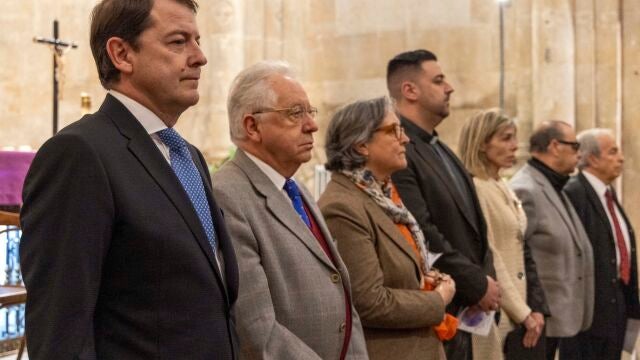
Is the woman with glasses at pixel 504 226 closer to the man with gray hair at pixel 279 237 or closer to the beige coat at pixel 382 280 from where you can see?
the beige coat at pixel 382 280

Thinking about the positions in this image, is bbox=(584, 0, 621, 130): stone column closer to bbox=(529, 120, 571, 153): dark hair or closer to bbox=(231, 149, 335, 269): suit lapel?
bbox=(529, 120, 571, 153): dark hair

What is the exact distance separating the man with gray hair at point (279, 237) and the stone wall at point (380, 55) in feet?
23.1

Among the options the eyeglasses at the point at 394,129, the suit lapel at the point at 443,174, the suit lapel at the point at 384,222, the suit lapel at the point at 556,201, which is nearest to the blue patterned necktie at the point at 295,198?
the suit lapel at the point at 384,222

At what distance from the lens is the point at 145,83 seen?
228 centimetres

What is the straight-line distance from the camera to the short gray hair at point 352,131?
12.6 feet

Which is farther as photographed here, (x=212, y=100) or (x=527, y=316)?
(x=212, y=100)

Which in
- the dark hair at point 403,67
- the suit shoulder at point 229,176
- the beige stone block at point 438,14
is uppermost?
the beige stone block at point 438,14

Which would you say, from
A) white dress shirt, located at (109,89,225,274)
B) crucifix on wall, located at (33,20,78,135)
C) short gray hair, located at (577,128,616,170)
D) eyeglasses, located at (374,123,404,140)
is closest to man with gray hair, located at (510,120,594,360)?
short gray hair, located at (577,128,616,170)

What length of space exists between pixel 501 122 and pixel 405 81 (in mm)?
870

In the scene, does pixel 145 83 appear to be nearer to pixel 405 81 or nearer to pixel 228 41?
pixel 405 81

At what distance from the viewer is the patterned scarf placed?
374cm

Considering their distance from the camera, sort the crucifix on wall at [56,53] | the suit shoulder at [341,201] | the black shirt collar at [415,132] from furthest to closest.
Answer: the crucifix on wall at [56,53]
the black shirt collar at [415,132]
the suit shoulder at [341,201]

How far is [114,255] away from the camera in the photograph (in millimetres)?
2117

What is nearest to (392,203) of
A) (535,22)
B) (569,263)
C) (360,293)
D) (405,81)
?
(360,293)
